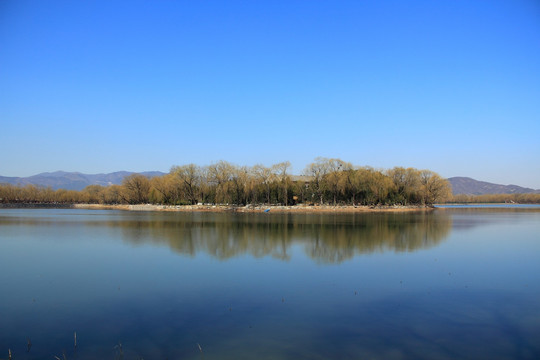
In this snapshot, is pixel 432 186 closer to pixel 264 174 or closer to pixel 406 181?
pixel 406 181

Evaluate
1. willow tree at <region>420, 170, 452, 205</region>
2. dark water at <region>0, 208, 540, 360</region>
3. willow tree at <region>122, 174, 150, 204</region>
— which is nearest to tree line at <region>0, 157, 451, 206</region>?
willow tree at <region>420, 170, 452, 205</region>

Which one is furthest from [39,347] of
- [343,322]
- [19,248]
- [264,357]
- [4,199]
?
[4,199]

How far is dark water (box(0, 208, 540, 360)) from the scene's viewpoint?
22.4 feet

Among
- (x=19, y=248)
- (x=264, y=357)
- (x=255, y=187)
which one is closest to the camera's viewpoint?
(x=264, y=357)

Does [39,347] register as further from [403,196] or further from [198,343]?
[403,196]

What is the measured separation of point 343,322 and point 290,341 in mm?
1575

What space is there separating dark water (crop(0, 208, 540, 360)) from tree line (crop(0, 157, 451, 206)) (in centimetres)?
4746

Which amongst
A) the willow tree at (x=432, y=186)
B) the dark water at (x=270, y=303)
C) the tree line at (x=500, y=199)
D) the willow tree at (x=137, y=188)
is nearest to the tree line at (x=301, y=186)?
the willow tree at (x=432, y=186)

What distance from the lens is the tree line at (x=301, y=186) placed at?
65312 millimetres

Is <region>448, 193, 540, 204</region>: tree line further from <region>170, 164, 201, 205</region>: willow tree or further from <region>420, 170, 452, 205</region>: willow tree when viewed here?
<region>170, 164, 201, 205</region>: willow tree

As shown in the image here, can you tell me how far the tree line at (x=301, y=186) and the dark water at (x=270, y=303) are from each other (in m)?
47.5

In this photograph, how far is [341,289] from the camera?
10.8 metres

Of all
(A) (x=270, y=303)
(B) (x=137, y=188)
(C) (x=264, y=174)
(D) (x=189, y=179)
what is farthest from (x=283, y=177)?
(A) (x=270, y=303)

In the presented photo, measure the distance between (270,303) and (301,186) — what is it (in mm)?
61487
